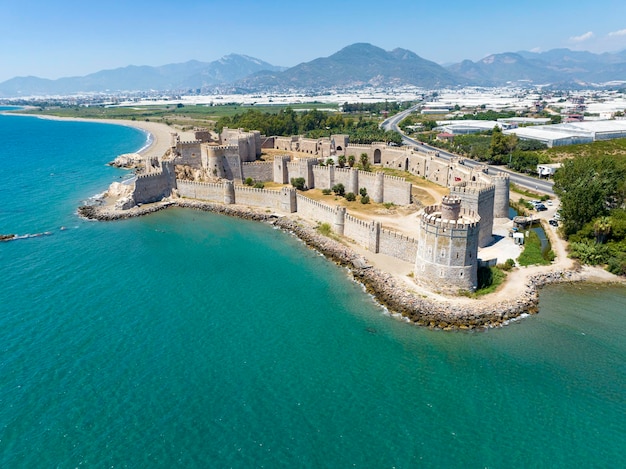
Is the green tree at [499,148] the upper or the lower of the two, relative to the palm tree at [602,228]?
upper

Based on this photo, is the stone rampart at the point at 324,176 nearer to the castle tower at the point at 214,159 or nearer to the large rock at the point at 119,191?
the castle tower at the point at 214,159

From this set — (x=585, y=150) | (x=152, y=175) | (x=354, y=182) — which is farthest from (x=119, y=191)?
(x=585, y=150)

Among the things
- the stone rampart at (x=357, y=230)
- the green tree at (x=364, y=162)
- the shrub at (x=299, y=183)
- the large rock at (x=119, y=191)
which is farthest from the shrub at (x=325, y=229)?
the large rock at (x=119, y=191)

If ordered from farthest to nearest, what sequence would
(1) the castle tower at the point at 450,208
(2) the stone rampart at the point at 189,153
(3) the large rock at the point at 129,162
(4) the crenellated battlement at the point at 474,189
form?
(3) the large rock at the point at 129,162 < (2) the stone rampart at the point at 189,153 < (4) the crenellated battlement at the point at 474,189 < (1) the castle tower at the point at 450,208

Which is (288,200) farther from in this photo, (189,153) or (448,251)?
(448,251)

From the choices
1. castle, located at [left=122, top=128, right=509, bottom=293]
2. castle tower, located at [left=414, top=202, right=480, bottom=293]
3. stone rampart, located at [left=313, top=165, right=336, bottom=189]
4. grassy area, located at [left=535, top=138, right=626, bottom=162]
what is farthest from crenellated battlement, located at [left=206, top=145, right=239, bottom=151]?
grassy area, located at [left=535, top=138, right=626, bottom=162]

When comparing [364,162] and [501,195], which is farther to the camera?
[364,162]

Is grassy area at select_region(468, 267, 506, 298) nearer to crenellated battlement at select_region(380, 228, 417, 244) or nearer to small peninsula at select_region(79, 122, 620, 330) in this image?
small peninsula at select_region(79, 122, 620, 330)
